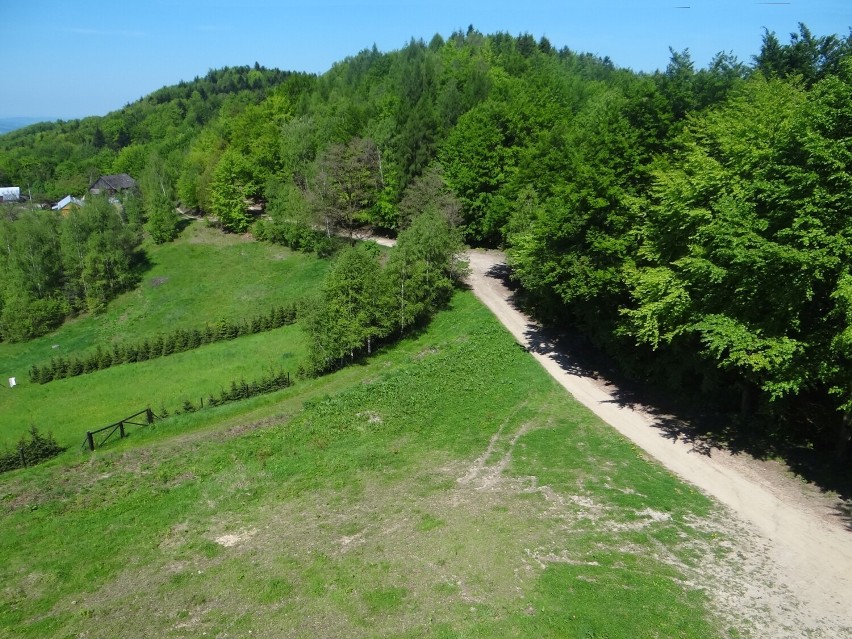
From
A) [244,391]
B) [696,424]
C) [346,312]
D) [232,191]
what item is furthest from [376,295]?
[232,191]

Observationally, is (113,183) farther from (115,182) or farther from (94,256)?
(94,256)

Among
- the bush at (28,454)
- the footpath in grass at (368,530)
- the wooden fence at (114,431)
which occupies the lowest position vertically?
the bush at (28,454)

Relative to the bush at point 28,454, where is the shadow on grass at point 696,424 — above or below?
above

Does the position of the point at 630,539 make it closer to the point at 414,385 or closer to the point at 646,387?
the point at 646,387

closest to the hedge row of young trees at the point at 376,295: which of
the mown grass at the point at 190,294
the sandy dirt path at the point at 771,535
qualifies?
the sandy dirt path at the point at 771,535

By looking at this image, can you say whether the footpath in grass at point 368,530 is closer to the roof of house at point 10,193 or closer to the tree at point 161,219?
the tree at point 161,219

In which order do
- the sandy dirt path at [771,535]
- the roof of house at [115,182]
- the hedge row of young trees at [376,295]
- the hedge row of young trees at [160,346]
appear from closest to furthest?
the sandy dirt path at [771,535] → the hedge row of young trees at [376,295] → the hedge row of young trees at [160,346] → the roof of house at [115,182]
